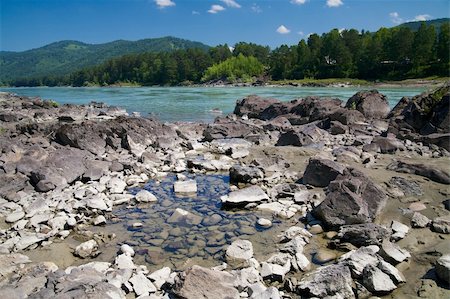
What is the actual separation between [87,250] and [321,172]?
769 centimetres

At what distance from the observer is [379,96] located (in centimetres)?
2909

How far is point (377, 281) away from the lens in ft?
19.9

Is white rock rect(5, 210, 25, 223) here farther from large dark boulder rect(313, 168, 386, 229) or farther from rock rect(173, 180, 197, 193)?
large dark boulder rect(313, 168, 386, 229)

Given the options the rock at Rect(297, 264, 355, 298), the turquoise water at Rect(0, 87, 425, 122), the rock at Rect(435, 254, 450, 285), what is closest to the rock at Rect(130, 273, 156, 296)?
the rock at Rect(297, 264, 355, 298)

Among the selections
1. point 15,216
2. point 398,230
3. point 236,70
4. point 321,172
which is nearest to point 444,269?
point 398,230

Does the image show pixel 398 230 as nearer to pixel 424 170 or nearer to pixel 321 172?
pixel 321 172

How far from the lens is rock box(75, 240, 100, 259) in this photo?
25.7ft

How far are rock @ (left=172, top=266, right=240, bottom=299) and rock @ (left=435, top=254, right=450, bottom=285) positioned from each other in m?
3.67

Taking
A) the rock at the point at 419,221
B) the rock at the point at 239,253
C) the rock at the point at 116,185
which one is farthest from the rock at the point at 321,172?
the rock at the point at 116,185

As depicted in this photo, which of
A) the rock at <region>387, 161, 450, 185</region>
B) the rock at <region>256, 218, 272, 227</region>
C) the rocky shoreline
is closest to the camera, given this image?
the rocky shoreline

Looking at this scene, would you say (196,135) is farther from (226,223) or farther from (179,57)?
(179,57)

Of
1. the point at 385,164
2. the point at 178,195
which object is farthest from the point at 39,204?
the point at 385,164

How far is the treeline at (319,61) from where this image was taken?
99.9 m

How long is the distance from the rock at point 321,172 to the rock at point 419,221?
292cm
